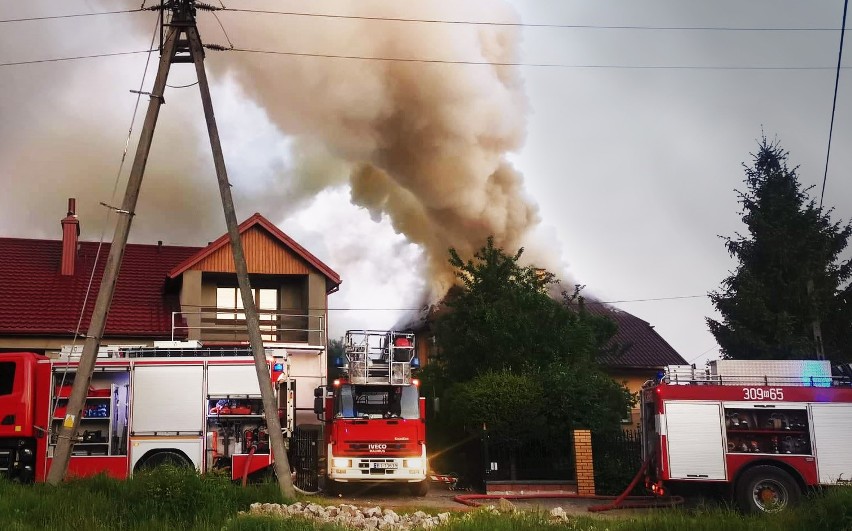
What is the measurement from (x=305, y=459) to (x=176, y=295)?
10.8 meters

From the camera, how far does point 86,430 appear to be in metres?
17.3

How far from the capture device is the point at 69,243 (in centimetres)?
2878

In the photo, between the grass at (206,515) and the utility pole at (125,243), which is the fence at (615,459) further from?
the utility pole at (125,243)

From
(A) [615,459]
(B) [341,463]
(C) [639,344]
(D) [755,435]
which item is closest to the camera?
(D) [755,435]

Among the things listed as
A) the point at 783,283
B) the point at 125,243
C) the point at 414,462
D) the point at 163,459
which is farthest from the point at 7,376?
the point at 783,283

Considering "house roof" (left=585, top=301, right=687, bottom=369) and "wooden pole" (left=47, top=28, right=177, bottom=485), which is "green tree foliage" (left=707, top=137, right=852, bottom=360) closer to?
"house roof" (left=585, top=301, right=687, bottom=369)

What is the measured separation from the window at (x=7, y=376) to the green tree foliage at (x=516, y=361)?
987 centimetres

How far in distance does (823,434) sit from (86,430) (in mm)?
14304

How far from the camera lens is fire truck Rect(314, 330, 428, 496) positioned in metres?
17.7

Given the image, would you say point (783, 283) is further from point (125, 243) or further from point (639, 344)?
point (125, 243)

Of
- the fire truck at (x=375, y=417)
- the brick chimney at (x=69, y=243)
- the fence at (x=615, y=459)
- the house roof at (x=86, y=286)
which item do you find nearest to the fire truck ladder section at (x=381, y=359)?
the fire truck at (x=375, y=417)

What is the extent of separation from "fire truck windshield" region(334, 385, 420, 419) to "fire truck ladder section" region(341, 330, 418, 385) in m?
0.19

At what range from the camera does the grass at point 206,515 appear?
10367 mm

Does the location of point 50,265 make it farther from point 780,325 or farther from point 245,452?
point 780,325
